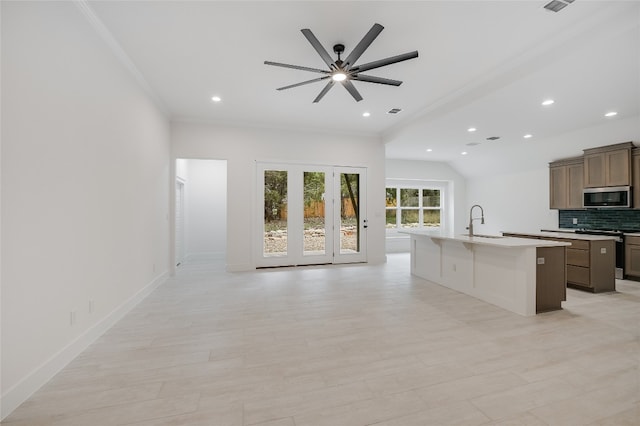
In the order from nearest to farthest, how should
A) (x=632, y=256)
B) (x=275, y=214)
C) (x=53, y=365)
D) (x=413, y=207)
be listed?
1. (x=53, y=365)
2. (x=632, y=256)
3. (x=275, y=214)
4. (x=413, y=207)

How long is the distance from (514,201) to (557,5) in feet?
21.7

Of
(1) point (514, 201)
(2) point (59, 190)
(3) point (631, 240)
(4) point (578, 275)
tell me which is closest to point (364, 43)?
(2) point (59, 190)

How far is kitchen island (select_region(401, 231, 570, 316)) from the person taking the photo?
329 centimetres

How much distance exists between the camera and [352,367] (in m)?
2.22

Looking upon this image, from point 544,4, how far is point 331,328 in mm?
3562

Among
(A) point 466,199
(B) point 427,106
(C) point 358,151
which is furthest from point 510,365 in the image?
(A) point 466,199

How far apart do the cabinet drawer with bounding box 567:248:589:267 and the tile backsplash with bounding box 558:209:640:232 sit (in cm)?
223

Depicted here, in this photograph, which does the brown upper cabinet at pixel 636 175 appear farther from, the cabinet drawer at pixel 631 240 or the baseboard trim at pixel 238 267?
the baseboard trim at pixel 238 267

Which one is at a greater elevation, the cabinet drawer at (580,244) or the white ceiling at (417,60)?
the white ceiling at (417,60)

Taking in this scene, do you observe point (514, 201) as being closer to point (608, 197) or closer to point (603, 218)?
point (603, 218)

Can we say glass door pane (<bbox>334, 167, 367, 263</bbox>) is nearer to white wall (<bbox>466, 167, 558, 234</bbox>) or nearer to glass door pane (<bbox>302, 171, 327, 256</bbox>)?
glass door pane (<bbox>302, 171, 327, 256</bbox>)

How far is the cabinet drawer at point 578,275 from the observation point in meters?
4.31

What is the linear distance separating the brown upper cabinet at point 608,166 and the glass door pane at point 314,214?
17.6ft

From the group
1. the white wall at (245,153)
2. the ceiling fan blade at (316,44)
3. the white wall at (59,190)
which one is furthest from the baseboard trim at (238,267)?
the ceiling fan blade at (316,44)
